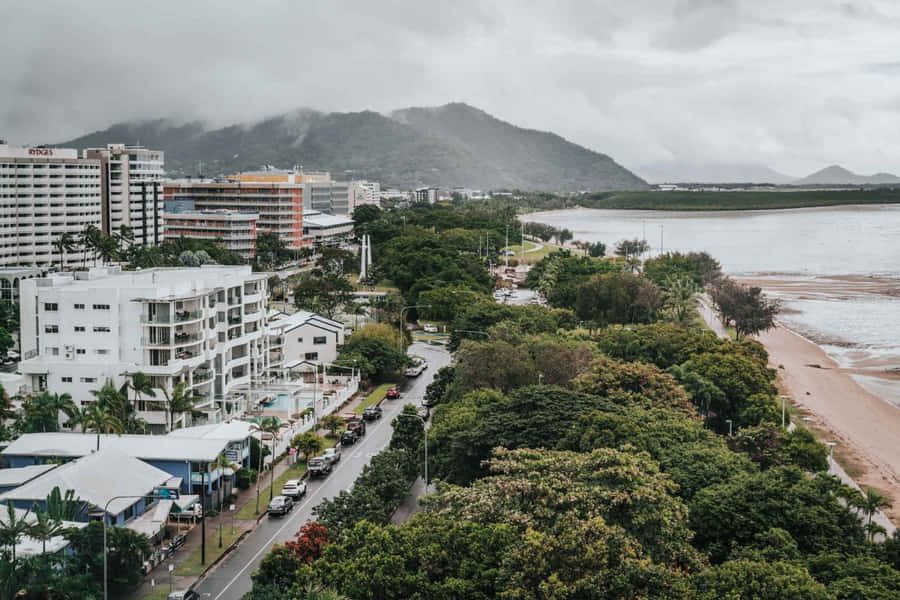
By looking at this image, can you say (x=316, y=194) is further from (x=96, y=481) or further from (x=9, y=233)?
(x=96, y=481)

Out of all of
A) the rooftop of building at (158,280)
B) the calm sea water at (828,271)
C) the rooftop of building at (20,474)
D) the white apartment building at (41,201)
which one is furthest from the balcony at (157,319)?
the white apartment building at (41,201)

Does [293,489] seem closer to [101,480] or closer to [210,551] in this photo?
[210,551]

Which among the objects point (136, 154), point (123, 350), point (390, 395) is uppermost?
point (136, 154)

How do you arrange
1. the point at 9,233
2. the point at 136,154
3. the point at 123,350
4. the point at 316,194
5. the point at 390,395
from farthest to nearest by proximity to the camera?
the point at 316,194, the point at 136,154, the point at 9,233, the point at 390,395, the point at 123,350

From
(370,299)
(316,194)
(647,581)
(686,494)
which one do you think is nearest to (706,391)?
(686,494)

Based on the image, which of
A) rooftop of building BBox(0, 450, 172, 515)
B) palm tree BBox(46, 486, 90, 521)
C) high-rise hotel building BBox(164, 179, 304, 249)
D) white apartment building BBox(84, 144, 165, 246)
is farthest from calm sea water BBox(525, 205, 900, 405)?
white apartment building BBox(84, 144, 165, 246)

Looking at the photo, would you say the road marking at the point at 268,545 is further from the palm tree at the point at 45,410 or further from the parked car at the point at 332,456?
the palm tree at the point at 45,410
